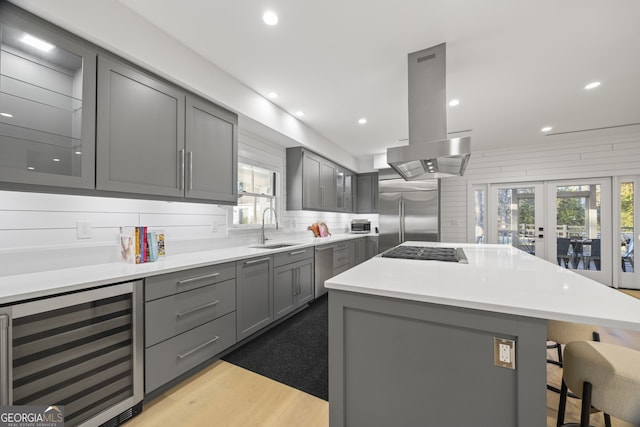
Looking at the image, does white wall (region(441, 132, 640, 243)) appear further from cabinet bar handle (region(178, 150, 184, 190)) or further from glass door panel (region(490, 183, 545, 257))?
cabinet bar handle (region(178, 150, 184, 190))

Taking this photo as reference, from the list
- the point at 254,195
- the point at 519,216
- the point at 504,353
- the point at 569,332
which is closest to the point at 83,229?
the point at 254,195

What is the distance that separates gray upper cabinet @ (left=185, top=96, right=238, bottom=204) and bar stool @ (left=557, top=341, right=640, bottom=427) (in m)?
2.61

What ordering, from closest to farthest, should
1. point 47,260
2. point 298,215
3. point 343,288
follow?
point 343,288 < point 47,260 < point 298,215

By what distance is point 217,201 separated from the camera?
2.51 meters

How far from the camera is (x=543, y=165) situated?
15.9 feet

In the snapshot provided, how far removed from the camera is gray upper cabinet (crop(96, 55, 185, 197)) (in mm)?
1669

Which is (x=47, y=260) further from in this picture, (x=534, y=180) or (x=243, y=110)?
(x=534, y=180)

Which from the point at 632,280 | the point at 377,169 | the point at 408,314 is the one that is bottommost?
the point at 632,280

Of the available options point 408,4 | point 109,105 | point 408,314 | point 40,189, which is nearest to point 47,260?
point 40,189

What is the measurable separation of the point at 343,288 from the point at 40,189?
174 cm

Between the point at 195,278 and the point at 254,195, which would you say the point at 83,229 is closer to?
the point at 195,278

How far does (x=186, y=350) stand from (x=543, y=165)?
6277mm

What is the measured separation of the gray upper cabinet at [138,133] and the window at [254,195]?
3.36 feet

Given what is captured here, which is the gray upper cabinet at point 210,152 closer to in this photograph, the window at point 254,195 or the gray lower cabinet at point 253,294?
the window at point 254,195
